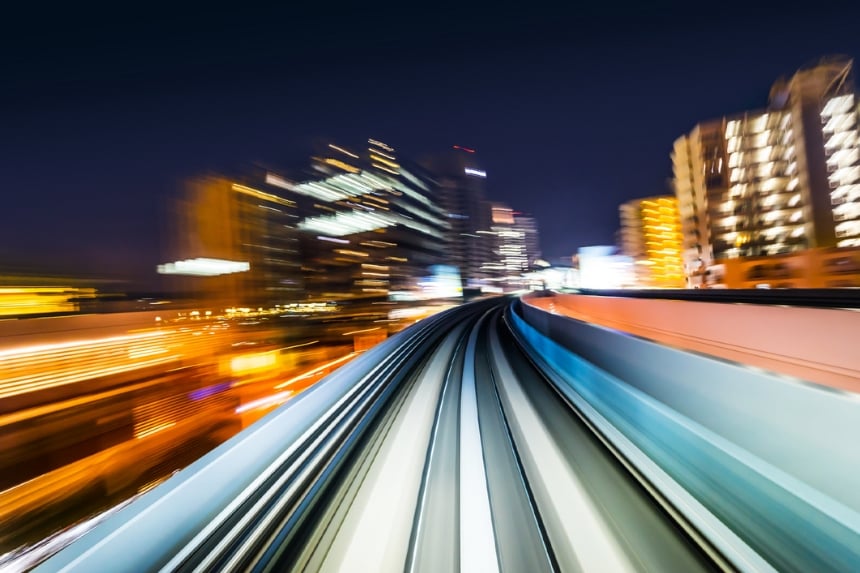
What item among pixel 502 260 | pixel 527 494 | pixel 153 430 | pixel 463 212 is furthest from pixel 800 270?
pixel 502 260

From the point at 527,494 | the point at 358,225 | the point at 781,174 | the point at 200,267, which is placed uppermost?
the point at 358,225

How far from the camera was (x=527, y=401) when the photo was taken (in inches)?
193

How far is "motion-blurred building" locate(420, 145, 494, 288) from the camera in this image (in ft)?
433

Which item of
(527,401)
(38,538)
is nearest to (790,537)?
(527,401)

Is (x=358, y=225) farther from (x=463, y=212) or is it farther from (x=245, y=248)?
(x=463, y=212)

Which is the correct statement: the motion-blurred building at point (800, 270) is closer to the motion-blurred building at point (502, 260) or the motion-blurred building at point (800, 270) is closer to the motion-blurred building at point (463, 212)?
the motion-blurred building at point (463, 212)

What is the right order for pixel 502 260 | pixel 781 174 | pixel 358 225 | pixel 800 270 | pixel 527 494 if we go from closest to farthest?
pixel 527 494 < pixel 800 270 < pixel 781 174 < pixel 358 225 < pixel 502 260

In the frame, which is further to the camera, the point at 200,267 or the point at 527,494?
the point at 200,267

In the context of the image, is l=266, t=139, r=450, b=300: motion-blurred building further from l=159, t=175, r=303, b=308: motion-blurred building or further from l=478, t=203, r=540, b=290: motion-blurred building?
l=478, t=203, r=540, b=290: motion-blurred building

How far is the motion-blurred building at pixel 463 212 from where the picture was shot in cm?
13188

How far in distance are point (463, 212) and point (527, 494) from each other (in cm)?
13854

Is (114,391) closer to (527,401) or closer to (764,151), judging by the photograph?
(527,401)

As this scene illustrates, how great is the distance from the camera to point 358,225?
85.2 meters

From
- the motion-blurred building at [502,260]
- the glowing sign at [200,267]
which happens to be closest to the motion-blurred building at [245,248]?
the glowing sign at [200,267]
